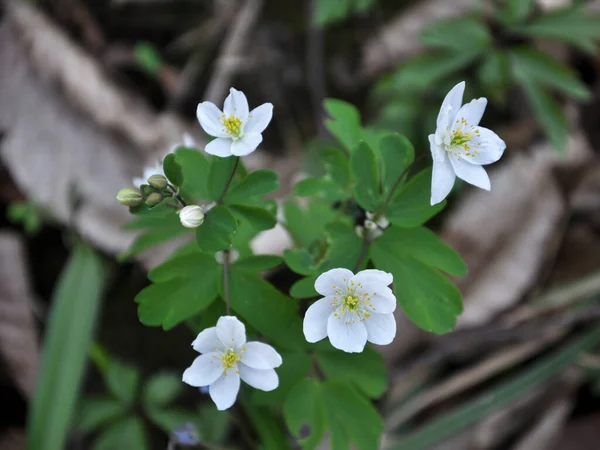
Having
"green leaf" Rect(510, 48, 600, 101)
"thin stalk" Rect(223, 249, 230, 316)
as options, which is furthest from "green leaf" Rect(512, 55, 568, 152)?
"thin stalk" Rect(223, 249, 230, 316)

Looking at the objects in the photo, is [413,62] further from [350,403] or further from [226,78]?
[350,403]

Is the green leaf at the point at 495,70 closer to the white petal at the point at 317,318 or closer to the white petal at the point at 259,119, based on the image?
the white petal at the point at 259,119

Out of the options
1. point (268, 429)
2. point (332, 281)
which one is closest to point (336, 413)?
point (268, 429)

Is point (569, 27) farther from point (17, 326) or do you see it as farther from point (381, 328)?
point (17, 326)

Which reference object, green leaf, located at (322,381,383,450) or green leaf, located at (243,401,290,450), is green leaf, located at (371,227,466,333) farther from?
green leaf, located at (243,401,290,450)

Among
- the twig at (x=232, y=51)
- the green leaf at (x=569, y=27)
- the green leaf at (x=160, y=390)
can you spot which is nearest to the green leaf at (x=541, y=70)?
the green leaf at (x=569, y=27)
